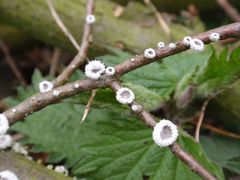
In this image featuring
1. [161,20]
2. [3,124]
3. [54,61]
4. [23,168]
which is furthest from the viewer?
[54,61]

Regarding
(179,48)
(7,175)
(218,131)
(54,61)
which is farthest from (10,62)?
(179,48)

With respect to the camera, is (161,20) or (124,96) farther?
(161,20)

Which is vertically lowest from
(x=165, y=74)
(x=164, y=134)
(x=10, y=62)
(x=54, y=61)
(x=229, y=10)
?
(x=164, y=134)

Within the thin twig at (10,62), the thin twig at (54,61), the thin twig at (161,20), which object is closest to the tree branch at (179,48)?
the thin twig at (161,20)

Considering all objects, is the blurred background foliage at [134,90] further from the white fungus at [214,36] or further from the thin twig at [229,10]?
the white fungus at [214,36]

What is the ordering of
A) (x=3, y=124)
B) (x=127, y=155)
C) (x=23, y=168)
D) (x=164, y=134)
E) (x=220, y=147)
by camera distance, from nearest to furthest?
(x=164, y=134)
(x=3, y=124)
(x=23, y=168)
(x=127, y=155)
(x=220, y=147)

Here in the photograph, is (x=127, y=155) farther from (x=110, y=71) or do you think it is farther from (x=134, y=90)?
(x=110, y=71)

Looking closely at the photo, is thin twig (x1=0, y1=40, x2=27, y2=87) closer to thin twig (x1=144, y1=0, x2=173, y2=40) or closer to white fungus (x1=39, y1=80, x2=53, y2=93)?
thin twig (x1=144, y1=0, x2=173, y2=40)
